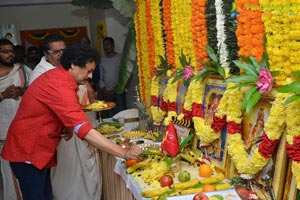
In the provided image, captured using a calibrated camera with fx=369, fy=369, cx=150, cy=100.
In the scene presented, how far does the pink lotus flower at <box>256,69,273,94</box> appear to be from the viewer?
1.73m

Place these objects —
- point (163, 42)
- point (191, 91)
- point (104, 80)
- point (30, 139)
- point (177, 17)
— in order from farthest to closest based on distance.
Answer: point (104, 80) < point (163, 42) < point (177, 17) < point (191, 91) < point (30, 139)

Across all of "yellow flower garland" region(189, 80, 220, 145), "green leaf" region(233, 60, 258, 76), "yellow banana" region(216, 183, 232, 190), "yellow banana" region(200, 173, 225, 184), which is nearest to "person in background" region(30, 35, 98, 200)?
"yellow flower garland" region(189, 80, 220, 145)

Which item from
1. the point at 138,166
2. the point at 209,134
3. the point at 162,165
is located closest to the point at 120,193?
the point at 138,166

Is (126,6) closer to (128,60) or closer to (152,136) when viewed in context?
(128,60)

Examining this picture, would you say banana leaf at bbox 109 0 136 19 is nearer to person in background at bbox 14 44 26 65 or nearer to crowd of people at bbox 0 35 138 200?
person in background at bbox 14 44 26 65

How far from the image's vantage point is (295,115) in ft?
5.28

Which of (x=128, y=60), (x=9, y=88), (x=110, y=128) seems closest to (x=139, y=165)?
(x=110, y=128)

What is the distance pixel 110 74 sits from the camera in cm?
623

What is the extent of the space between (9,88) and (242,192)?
2703 millimetres

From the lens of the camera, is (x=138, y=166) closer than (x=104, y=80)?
Yes

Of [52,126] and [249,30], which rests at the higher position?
[249,30]

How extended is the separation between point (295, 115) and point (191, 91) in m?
1.13

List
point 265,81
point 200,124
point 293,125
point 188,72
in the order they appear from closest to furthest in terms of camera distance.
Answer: point 293,125 → point 265,81 → point 200,124 → point 188,72

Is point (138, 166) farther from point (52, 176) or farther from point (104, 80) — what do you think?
point (104, 80)
